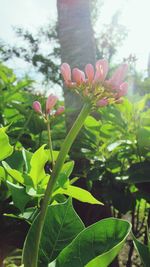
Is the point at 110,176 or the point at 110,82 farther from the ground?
the point at 110,82

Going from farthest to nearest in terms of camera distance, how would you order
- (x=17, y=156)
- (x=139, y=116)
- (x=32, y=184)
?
1. (x=139, y=116)
2. (x=17, y=156)
3. (x=32, y=184)

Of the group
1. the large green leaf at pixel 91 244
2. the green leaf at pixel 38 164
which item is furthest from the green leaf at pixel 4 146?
the large green leaf at pixel 91 244

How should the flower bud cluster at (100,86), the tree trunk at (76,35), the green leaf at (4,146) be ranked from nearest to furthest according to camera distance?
the flower bud cluster at (100,86)
the green leaf at (4,146)
the tree trunk at (76,35)

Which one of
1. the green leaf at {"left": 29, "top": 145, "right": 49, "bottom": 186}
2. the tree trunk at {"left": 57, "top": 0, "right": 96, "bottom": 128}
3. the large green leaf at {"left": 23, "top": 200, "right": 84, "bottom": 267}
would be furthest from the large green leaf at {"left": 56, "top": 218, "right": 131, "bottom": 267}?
the tree trunk at {"left": 57, "top": 0, "right": 96, "bottom": 128}

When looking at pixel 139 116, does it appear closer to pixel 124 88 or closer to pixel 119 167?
Answer: pixel 119 167

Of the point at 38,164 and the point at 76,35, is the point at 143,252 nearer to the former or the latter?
the point at 38,164

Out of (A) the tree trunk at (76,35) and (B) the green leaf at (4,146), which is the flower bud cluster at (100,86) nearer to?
(B) the green leaf at (4,146)

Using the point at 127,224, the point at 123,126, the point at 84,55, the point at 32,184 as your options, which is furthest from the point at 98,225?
the point at 84,55
